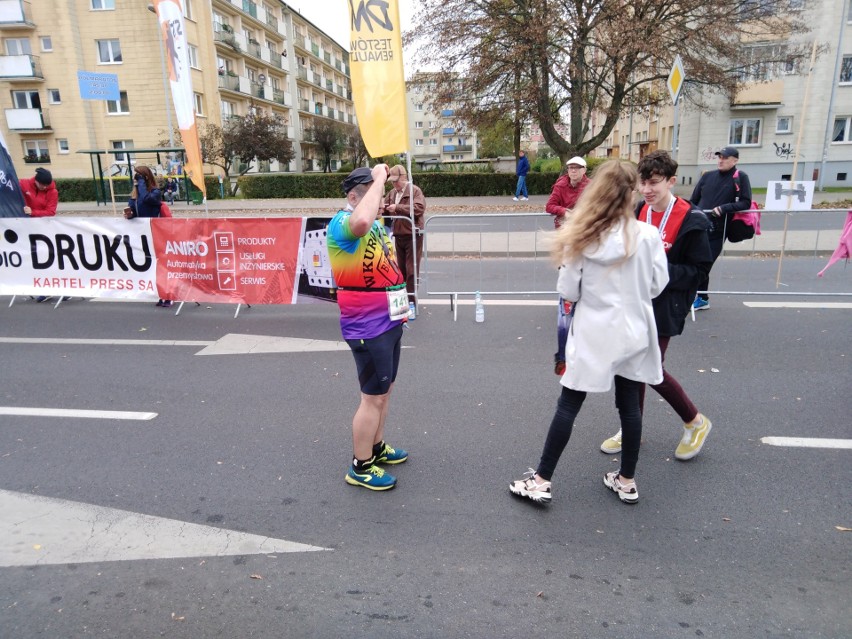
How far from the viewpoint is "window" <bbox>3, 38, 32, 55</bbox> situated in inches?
1495

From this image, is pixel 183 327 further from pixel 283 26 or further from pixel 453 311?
pixel 283 26

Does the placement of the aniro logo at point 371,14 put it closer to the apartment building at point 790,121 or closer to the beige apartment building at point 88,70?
the apartment building at point 790,121

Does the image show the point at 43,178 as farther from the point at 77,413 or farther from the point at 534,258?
the point at 534,258

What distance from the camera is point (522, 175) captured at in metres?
24.2

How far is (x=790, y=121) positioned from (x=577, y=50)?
18.2m

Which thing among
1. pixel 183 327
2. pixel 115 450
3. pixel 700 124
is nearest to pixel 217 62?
pixel 700 124

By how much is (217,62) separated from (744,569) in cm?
4722

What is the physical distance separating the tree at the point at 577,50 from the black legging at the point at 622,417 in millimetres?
19937

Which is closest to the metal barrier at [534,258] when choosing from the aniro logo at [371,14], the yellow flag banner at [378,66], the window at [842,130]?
the yellow flag banner at [378,66]

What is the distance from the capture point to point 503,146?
279 ft

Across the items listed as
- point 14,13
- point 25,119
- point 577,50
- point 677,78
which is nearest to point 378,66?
point 677,78

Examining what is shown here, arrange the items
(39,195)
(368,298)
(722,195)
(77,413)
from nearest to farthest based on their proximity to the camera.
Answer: (368,298) → (77,413) → (722,195) → (39,195)

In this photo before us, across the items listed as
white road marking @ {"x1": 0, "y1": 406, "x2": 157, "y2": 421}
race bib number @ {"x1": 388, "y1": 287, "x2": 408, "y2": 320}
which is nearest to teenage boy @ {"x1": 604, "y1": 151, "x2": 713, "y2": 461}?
race bib number @ {"x1": 388, "y1": 287, "x2": 408, "y2": 320}

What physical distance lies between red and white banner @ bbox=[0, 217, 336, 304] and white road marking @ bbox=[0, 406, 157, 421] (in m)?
3.06
